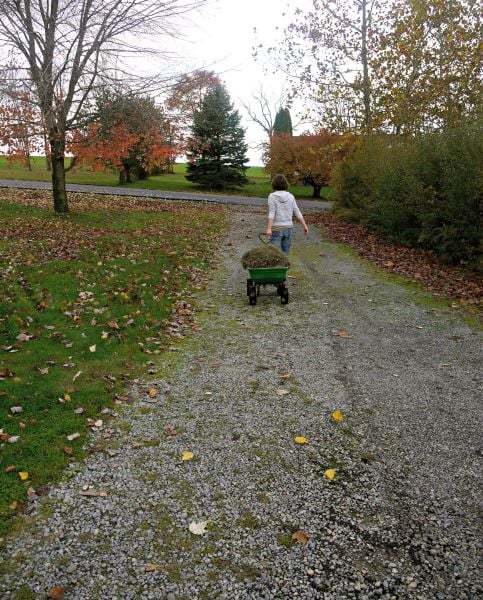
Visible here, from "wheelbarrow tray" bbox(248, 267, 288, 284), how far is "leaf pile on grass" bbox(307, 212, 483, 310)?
3.57 meters

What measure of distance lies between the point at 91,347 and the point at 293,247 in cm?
938

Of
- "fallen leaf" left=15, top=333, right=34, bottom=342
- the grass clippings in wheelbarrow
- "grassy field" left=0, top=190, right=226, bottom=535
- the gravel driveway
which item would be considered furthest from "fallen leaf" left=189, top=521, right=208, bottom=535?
the grass clippings in wheelbarrow

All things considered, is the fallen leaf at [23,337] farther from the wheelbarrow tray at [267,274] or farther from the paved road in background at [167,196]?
the paved road in background at [167,196]

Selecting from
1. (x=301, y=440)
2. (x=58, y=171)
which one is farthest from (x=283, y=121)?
(x=301, y=440)

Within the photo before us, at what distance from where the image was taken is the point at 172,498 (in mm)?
3475

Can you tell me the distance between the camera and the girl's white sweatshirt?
8.66 meters

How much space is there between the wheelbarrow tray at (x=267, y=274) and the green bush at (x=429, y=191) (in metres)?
5.27

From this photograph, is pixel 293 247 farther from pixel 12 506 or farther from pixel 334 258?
pixel 12 506

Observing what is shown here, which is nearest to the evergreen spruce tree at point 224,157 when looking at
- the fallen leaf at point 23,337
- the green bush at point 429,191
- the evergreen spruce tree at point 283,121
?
the evergreen spruce tree at point 283,121

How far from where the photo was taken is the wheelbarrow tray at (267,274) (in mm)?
7816

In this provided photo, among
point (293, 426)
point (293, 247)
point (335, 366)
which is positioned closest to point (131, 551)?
point (293, 426)

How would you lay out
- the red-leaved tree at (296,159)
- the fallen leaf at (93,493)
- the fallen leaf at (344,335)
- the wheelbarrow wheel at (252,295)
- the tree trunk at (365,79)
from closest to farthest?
Result: the fallen leaf at (93,493) < the fallen leaf at (344,335) < the wheelbarrow wheel at (252,295) < the tree trunk at (365,79) < the red-leaved tree at (296,159)

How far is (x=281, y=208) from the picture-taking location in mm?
8812

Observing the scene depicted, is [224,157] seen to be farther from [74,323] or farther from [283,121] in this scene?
[74,323]
